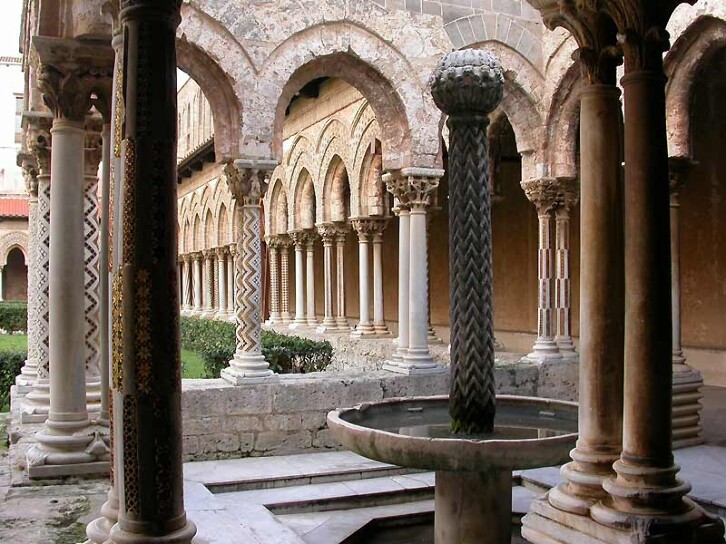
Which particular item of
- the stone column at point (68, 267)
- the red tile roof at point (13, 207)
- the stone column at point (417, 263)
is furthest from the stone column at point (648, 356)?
the red tile roof at point (13, 207)

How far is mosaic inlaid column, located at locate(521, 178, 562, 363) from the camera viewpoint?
31.2ft

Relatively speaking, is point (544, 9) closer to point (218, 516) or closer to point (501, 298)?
point (218, 516)

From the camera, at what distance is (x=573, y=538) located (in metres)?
3.69

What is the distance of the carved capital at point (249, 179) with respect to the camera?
8211mm

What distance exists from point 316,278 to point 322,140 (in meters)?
9.13

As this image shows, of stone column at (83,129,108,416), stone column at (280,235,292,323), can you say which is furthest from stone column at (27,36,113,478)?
stone column at (280,235,292,323)

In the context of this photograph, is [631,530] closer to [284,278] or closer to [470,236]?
[470,236]

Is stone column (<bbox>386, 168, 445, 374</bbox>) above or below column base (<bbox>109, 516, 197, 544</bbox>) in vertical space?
above

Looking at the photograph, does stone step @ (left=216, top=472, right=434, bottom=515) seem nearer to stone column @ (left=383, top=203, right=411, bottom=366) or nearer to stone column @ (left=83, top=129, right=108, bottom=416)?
stone column @ (left=83, top=129, right=108, bottom=416)

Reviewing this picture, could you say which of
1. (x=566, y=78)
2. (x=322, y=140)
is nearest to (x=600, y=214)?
(x=566, y=78)

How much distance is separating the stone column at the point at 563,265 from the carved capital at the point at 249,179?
3.61 m

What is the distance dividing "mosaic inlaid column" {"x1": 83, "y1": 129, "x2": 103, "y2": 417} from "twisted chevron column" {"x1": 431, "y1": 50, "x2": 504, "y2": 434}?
10.1 ft

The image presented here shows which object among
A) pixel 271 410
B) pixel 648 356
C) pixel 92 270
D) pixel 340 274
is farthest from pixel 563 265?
pixel 340 274

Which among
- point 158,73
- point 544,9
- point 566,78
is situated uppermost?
point 566,78
